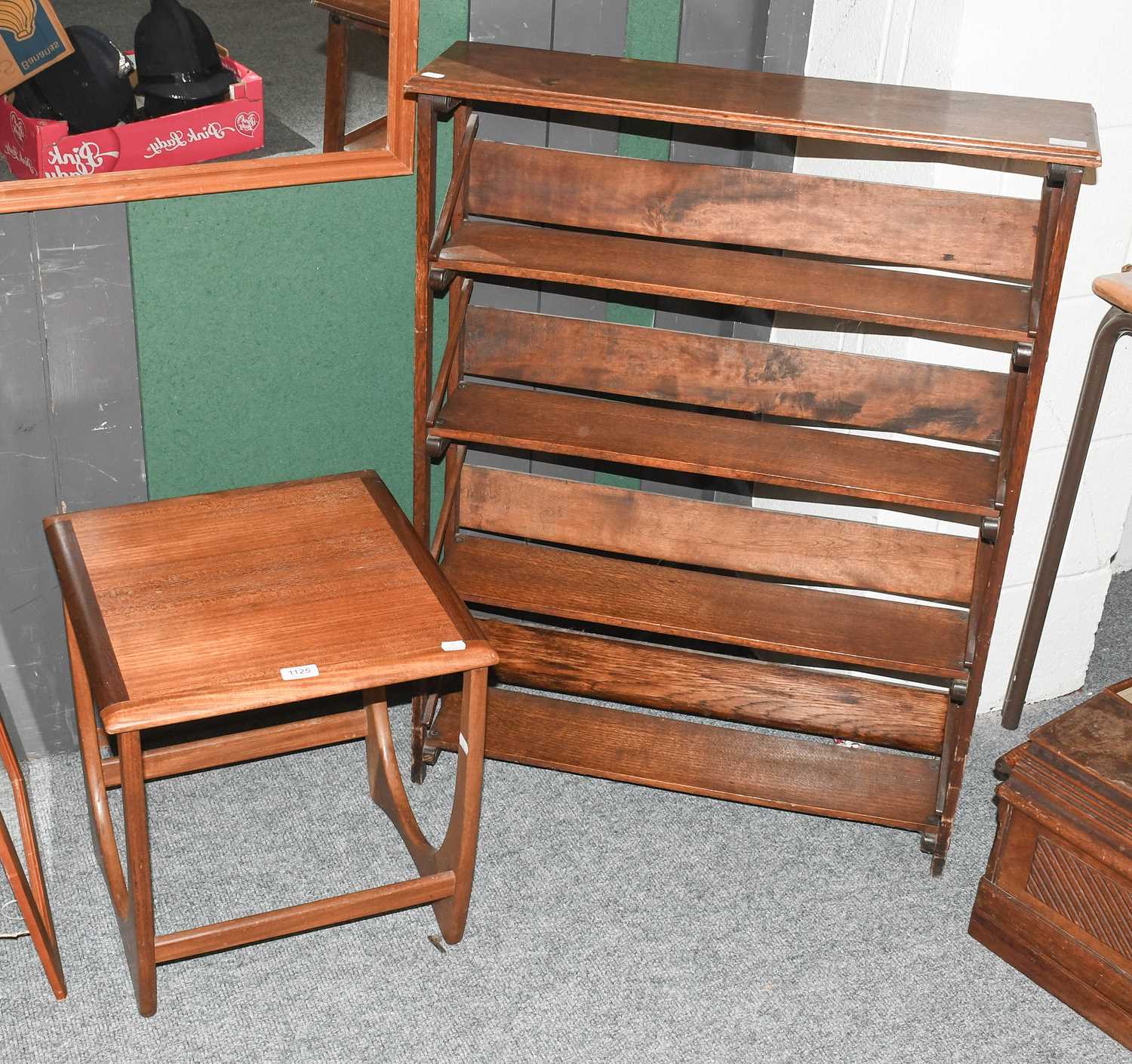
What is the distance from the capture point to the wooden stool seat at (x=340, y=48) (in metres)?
2.58

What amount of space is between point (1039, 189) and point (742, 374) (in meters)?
0.65

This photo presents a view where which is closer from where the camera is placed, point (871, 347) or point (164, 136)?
point (164, 136)

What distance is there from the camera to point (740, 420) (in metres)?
2.79

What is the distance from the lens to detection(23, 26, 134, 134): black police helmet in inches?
96.2

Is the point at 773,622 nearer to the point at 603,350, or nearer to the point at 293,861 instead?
the point at 603,350

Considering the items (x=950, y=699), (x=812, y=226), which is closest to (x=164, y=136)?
(x=812, y=226)

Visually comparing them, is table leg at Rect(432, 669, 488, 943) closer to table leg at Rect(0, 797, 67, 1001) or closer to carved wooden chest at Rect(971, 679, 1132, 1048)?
table leg at Rect(0, 797, 67, 1001)

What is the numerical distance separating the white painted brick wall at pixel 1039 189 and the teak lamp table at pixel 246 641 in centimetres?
113

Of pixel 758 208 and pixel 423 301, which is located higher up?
pixel 758 208

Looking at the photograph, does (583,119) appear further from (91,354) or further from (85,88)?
→ (91,354)

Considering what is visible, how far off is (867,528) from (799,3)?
1068 mm

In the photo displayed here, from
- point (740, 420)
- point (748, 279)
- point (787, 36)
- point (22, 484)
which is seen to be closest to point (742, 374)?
point (740, 420)

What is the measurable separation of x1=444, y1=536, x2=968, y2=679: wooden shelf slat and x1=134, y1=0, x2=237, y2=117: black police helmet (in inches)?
39.6

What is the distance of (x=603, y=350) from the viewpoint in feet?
8.98
